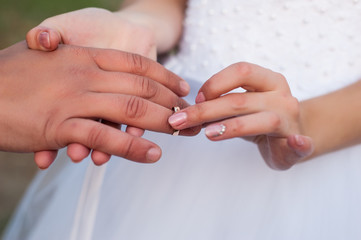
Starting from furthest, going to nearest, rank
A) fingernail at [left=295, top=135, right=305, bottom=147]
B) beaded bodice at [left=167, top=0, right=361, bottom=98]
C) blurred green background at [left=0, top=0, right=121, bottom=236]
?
1. blurred green background at [left=0, top=0, right=121, bottom=236]
2. beaded bodice at [left=167, top=0, right=361, bottom=98]
3. fingernail at [left=295, top=135, right=305, bottom=147]

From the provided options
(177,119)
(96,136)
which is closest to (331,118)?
(177,119)

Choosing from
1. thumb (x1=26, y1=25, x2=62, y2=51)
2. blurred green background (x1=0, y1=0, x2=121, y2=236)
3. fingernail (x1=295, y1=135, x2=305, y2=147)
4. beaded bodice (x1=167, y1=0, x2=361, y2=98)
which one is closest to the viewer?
fingernail (x1=295, y1=135, x2=305, y2=147)

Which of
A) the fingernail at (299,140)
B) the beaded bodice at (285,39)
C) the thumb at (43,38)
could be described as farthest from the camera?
the beaded bodice at (285,39)

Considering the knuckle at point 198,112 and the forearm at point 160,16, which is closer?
the knuckle at point 198,112

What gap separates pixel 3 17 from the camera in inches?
123

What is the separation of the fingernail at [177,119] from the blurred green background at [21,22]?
5.34ft

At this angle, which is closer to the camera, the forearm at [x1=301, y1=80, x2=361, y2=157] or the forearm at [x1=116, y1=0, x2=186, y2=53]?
the forearm at [x1=301, y1=80, x2=361, y2=157]

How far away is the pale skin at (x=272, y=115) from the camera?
76 centimetres

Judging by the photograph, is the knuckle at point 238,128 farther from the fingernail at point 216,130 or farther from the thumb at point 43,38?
the thumb at point 43,38

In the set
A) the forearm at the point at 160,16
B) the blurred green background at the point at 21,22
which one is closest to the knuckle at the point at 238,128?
the forearm at the point at 160,16

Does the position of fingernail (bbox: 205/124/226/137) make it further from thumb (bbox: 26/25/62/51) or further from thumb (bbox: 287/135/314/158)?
thumb (bbox: 26/25/62/51)

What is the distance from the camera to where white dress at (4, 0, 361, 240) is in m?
0.92

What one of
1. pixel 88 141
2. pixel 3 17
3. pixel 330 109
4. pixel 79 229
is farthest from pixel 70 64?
pixel 3 17

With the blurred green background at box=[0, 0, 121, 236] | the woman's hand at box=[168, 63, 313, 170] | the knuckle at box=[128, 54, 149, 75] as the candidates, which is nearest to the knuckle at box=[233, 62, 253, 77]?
the woman's hand at box=[168, 63, 313, 170]
